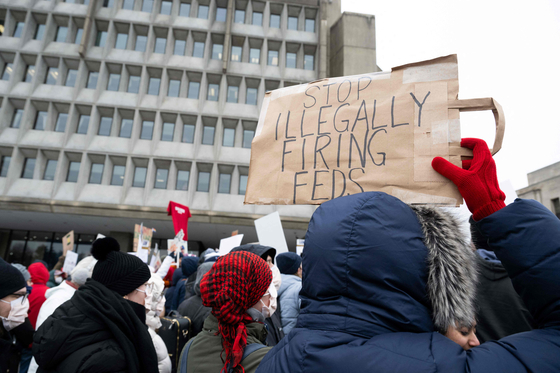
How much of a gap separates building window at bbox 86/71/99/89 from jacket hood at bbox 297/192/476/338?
23.4m

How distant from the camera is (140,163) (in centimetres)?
1969

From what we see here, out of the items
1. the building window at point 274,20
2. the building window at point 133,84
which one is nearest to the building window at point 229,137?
the building window at point 133,84

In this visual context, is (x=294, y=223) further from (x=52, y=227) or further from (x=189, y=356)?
(x=189, y=356)

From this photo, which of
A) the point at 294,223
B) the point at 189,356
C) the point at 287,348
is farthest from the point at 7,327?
the point at 294,223

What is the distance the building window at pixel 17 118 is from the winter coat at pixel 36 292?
1936cm

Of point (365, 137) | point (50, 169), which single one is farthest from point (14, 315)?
point (50, 169)

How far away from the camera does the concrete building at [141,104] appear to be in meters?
18.8

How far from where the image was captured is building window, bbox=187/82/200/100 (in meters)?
21.0

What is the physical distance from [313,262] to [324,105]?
50.0 inches

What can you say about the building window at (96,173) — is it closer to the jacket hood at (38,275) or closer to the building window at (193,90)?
the building window at (193,90)

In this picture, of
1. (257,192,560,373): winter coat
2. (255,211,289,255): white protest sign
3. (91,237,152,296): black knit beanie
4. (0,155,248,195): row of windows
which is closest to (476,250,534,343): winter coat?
(257,192,560,373): winter coat

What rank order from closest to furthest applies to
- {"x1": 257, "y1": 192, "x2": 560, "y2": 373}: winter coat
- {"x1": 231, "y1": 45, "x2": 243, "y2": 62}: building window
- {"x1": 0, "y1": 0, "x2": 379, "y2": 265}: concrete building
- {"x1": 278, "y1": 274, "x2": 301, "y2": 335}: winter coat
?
{"x1": 257, "y1": 192, "x2": 560, "y2": 373}: winter coat → {"x1": 278, "y1": 274, "x2": 301, "y2": 335}: winter coat → {"x1": 0, "y1": 0, "x2": 379, "y2": 265}: concrete building → {"x1": 231, "y1": 45, "x2": 243, "y2": 62}: building window

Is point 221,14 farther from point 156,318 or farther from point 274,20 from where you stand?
point 156,318

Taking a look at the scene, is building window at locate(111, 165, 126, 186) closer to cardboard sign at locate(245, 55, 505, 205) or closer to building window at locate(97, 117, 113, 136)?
building window at locate(97, 117, 113, 136)
